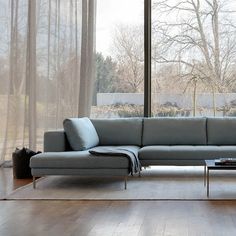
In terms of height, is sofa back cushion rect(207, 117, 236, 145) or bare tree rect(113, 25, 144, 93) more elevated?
bare tree rect(113, 25, 144, 93)

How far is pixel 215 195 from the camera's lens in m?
4.54

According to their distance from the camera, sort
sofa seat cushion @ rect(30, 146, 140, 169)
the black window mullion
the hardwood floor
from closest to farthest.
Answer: the hardwood floor < sofa seat cushion @ rect(30, 146, 140, 169) < the black window mullion

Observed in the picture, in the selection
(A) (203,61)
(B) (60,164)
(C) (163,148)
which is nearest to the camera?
(B) (60,164)

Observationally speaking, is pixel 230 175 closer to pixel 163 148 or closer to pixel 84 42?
pixel 163 148

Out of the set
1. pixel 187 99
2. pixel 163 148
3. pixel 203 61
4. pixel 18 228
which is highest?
pixel 203 61

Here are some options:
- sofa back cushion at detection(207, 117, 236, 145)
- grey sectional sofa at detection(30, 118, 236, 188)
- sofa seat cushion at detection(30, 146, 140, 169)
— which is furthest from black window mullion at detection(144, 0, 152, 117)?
sofa seat cushion at detection(30, 146, 140, 169)

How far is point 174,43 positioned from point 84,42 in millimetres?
1311

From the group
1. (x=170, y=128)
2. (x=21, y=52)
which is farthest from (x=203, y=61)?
(x=21, y=52)

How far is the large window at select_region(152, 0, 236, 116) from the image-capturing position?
6832 millimetres

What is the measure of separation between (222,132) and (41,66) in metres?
2.79

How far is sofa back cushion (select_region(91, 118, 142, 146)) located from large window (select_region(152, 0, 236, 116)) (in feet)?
2.80

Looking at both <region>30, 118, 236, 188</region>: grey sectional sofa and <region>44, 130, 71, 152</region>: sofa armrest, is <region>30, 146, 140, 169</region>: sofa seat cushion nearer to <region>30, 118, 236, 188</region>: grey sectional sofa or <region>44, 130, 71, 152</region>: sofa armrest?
<region>30, 118, 236, 188</region>: grey sectional sofa

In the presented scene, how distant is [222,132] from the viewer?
603cm

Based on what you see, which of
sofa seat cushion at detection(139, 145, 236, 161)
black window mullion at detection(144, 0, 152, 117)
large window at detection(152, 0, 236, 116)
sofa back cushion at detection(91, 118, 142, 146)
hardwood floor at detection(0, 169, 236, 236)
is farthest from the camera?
black window mullion at detection(144, 0, 152, 117)
